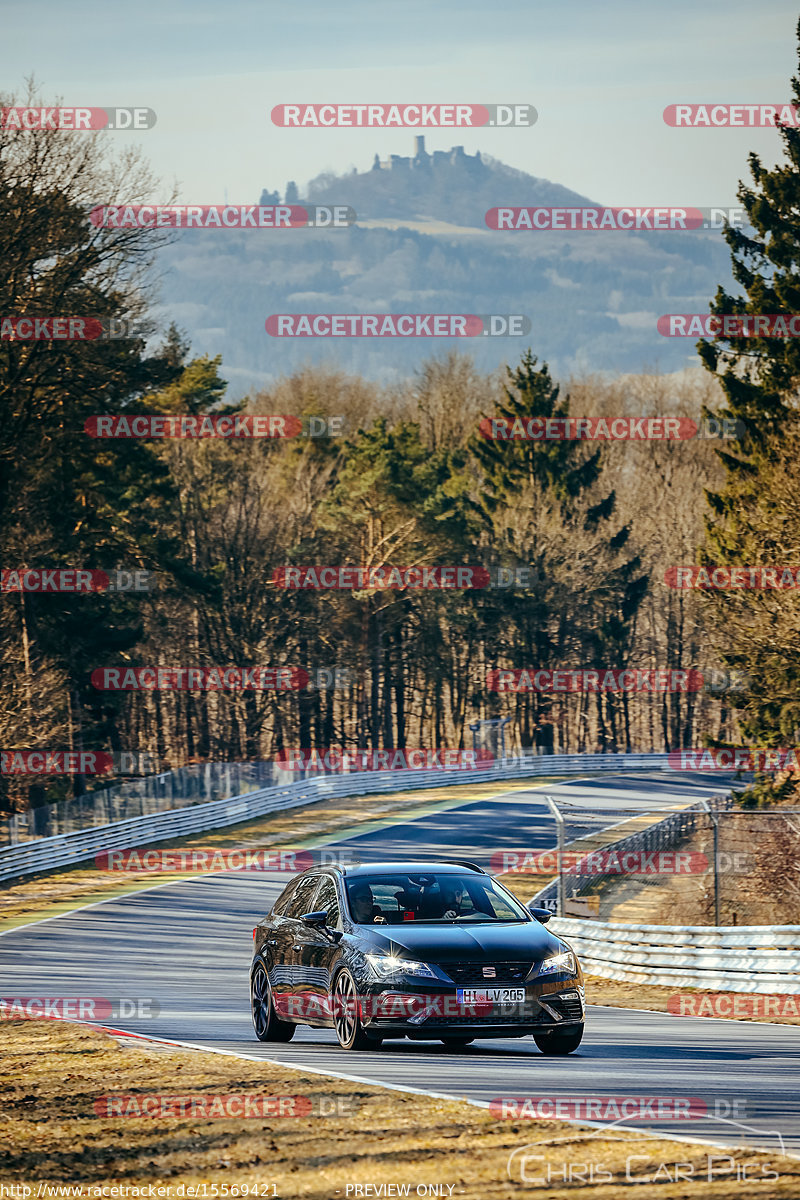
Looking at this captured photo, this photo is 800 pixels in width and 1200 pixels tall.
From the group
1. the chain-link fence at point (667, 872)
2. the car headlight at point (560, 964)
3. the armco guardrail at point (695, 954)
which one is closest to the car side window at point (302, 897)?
the car headlight at point (560, 964)

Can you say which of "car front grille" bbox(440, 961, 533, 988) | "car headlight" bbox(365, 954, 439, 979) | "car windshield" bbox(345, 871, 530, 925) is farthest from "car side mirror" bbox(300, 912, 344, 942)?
"car front grille" bbox(440, 961, 533, 988)

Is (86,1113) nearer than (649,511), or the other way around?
(86,1113)

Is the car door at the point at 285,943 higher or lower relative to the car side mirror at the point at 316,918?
lower

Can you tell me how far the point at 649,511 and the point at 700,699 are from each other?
1069 cm

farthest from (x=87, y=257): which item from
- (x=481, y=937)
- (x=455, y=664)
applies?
(x=455, y=664)

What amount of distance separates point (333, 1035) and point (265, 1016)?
1.02 metres

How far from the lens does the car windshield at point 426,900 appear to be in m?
12.0

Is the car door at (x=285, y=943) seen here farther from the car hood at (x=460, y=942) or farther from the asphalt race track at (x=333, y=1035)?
the car hood at (x=460, y=942)

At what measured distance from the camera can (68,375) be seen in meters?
39.8

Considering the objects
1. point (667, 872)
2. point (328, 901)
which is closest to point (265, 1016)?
point (328, 901)

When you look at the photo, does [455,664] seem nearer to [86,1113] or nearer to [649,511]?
[649,511]

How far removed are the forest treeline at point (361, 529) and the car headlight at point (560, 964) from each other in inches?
1017

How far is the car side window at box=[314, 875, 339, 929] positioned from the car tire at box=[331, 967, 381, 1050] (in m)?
0.60

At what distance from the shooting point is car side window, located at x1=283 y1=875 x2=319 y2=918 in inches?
512
